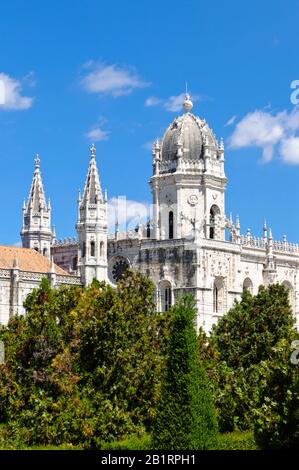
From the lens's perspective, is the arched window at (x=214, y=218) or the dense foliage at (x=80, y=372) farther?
the arched window at (x=214, y=218)

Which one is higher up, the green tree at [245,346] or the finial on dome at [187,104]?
the finial on dome at [187,104]

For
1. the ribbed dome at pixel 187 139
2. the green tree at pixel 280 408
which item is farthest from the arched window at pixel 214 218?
the green tree at pixel 280 408

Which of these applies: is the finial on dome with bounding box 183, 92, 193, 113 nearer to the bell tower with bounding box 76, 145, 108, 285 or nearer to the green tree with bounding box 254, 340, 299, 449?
the bell tower with bounding box 76, 145, 108, 285

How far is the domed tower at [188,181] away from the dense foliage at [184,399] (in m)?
55.5

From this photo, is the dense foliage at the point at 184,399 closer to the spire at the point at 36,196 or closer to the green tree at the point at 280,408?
the green tree at the point at 280,408

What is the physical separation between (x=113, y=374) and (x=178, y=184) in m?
50.4

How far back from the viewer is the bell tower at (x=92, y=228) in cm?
8900

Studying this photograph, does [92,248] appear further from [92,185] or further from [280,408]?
[280,408]

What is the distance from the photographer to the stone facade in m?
90.0

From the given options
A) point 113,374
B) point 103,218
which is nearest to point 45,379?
point 113,374
